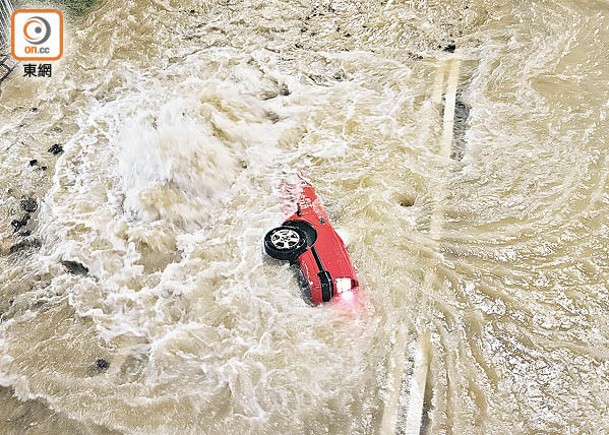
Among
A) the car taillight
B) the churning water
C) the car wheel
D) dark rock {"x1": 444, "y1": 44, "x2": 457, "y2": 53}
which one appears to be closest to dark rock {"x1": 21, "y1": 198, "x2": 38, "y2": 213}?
the churning water

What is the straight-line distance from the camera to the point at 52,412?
12.1ft

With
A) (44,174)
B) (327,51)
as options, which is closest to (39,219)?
(44,174)

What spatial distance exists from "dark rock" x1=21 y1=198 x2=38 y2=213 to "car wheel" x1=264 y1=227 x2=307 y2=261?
7.24ft

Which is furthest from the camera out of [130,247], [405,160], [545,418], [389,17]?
[389,17]

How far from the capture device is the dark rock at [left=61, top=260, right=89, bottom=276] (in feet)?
14.9

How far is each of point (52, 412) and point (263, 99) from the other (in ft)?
12.4

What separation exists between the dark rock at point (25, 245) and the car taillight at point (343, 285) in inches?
102

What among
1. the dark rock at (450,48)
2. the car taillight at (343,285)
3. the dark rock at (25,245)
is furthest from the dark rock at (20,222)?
the dark rock at (450,48)

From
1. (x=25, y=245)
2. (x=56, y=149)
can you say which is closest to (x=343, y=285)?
(x=25, y=245)

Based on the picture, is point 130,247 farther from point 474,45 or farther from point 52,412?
point 474,45

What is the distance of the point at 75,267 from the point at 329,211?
2.17 metres

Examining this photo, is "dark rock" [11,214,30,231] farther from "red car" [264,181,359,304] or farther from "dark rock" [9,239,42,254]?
"red car" [264,181,359,304]

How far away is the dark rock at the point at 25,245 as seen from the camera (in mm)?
4730

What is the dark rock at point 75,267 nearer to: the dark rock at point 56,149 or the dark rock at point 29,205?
the dark rock at point 29,205
